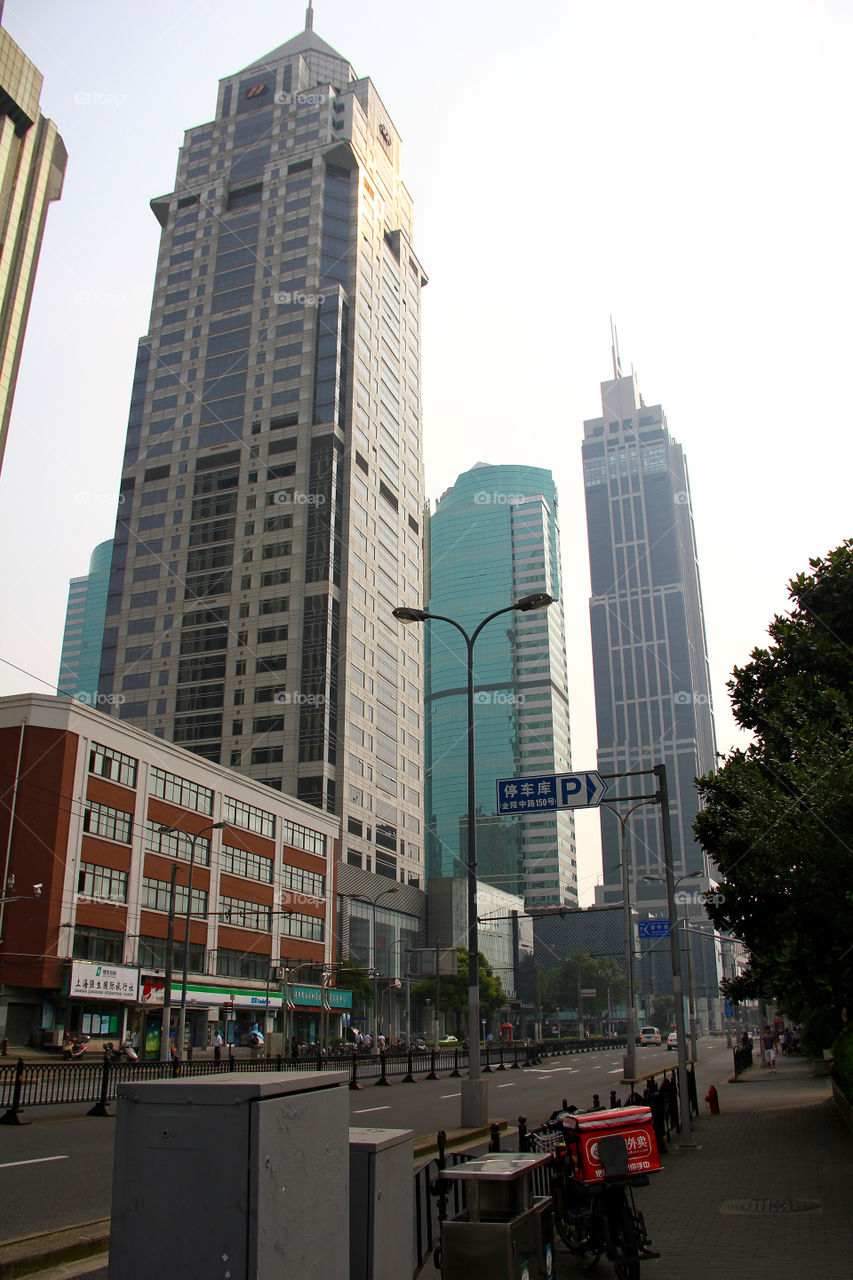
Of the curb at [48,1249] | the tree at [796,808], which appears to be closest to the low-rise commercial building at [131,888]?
the tree at [796,808]

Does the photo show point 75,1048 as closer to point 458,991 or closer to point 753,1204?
point 753,1204

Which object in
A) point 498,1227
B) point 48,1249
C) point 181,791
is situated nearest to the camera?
point 498,1227

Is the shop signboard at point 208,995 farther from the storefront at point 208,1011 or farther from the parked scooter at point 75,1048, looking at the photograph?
the parked scooter at point 75,1048

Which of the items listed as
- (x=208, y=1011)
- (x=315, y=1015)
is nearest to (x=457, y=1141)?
(x=208, y=1011)

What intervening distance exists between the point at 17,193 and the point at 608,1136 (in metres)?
115

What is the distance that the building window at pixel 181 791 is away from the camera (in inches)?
2370

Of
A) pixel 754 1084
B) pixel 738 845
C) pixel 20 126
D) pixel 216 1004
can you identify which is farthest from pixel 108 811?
pixel 20 126

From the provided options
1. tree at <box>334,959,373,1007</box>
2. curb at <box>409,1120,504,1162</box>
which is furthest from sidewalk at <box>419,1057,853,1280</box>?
tree at <box>334,959,373,1007</box>

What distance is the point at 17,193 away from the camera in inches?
3989

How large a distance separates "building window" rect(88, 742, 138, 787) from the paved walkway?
130 feet

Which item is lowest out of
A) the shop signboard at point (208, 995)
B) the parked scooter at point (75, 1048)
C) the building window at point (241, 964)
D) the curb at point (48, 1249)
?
the parked scooter at point (75, 1048)

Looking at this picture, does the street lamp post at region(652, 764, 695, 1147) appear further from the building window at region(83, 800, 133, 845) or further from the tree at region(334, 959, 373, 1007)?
the tree at region(334, 959, 373, 1007)

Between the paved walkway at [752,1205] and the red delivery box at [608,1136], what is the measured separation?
96 cm

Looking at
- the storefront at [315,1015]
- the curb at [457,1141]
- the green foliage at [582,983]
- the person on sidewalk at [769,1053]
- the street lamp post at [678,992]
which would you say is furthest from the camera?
the green foliage at [582,983]
